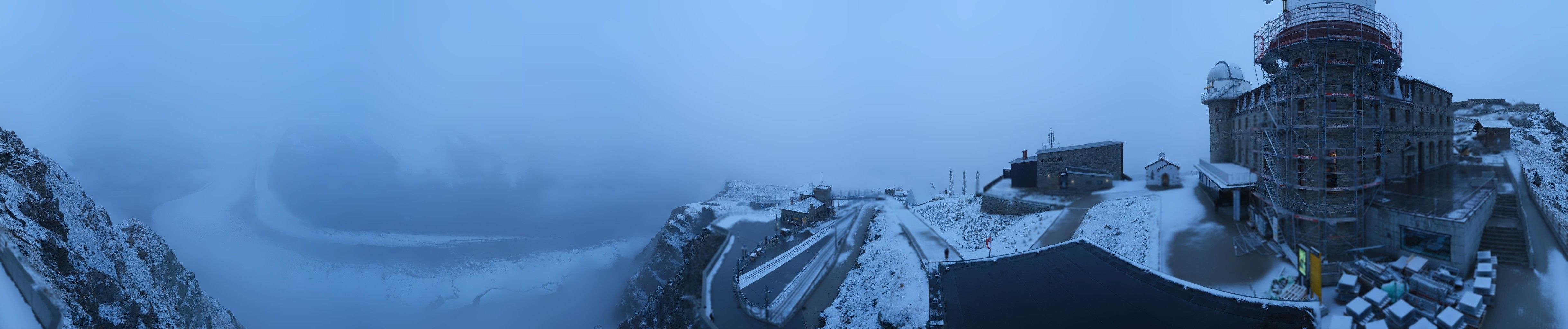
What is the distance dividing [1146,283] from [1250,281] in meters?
2.82

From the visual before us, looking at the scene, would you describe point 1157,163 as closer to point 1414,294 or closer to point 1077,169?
point 1077,169

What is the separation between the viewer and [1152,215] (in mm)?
20219

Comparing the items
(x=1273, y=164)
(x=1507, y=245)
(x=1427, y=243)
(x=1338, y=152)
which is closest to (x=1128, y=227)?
(x=1273, y=164)

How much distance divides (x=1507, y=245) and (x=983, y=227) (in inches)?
617

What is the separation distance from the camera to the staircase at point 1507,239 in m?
12.7

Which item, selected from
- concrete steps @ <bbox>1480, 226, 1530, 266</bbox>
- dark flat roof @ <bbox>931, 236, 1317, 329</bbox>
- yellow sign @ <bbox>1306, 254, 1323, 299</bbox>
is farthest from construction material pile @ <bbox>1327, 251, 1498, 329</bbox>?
dark flat roof @ <bbox>931, 236, 1317, 329</bbox>

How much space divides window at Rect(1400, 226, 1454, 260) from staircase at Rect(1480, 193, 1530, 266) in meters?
1.63

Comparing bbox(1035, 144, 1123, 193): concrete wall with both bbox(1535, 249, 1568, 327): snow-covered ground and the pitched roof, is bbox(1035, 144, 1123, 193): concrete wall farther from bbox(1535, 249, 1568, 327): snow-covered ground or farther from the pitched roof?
bbox(1535, 249, 1568, 327): snow-covered ground

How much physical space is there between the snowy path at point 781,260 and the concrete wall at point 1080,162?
1442 cm

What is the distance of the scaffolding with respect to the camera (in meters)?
14.5

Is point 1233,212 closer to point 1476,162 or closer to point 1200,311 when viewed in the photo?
point 1200,311

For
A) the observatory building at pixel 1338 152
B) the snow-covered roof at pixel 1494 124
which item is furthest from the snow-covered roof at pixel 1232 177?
the snow-covered roof at pixel 1494 124

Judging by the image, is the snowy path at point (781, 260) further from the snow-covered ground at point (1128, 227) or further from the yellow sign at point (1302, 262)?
the yellow sign at point (1302, 262)

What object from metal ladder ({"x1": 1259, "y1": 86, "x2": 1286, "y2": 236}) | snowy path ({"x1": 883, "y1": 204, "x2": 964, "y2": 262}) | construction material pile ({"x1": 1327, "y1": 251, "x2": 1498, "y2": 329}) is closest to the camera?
construction material pile ({"x1": 1327, "y1": 251, "x2": 1498, "y2": 329})
